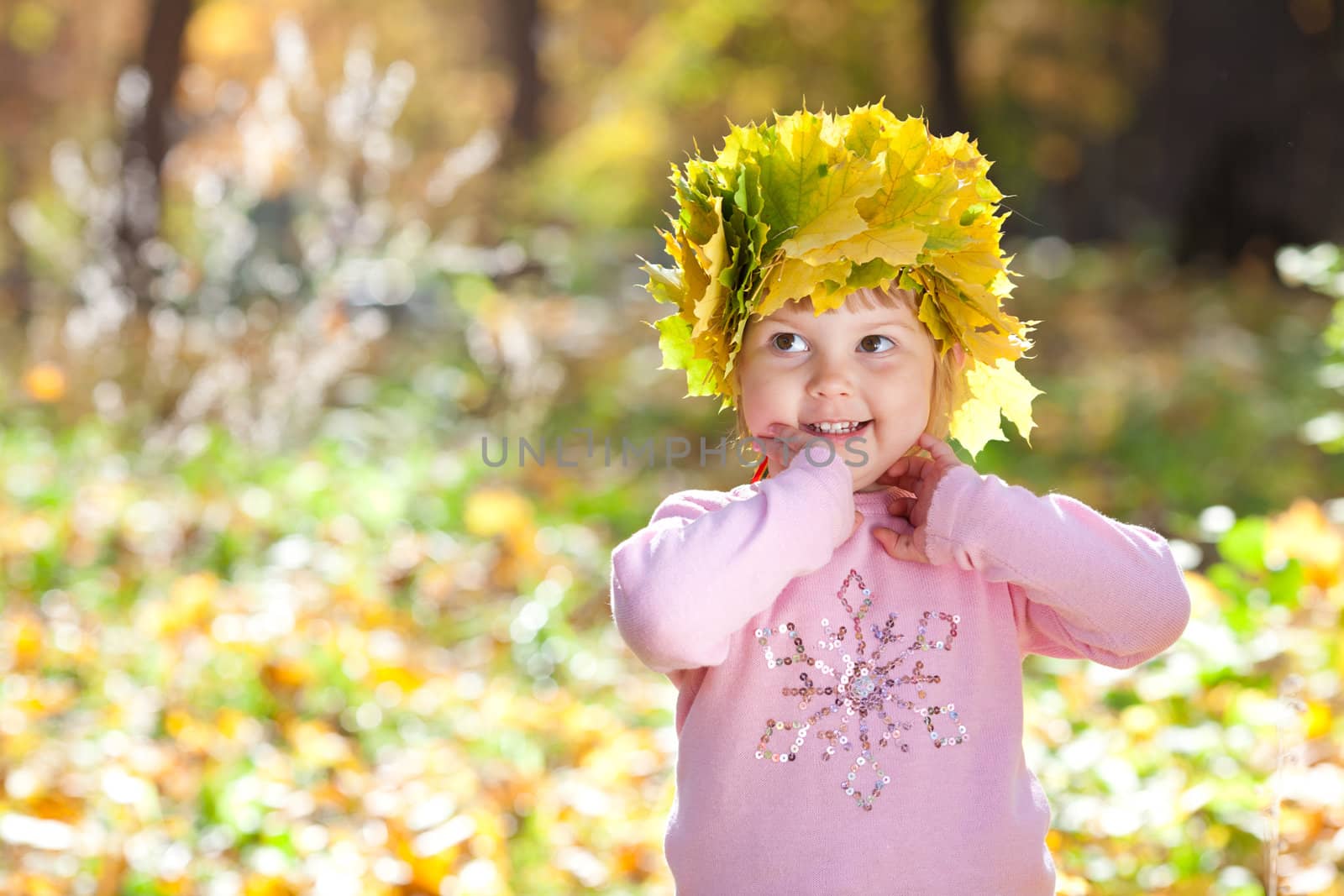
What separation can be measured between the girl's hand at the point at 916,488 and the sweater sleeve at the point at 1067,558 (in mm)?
32

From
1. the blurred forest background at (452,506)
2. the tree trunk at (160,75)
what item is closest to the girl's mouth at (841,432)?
the blurred forest background at (452,506)

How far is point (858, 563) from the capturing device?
1.68 m

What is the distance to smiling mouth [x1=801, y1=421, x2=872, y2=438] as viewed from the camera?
1679mm

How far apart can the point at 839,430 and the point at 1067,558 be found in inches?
12.4

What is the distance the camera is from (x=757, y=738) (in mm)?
1635

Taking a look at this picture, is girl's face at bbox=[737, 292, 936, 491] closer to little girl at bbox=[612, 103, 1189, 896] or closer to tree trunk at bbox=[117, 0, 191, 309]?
little girl at bbox=[612, 103, 1189, 896]

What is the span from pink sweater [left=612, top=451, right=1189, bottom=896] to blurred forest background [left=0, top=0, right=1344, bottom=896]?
0.62m

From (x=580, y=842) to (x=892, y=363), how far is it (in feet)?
5.74

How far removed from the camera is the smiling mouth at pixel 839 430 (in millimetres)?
1679

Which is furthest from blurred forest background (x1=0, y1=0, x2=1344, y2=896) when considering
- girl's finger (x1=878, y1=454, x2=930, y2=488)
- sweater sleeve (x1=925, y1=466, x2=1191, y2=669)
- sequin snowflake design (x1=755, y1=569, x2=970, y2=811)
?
girl's finger (x1=878, y1=454, x2=930, y2=488)

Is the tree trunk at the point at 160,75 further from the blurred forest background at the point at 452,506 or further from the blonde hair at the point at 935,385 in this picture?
the blonde hair at the point at 935,385

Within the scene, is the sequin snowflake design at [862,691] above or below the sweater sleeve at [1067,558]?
below

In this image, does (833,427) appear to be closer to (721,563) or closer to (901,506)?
(901,506)

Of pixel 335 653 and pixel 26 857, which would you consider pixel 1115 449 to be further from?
pixel 26 857
